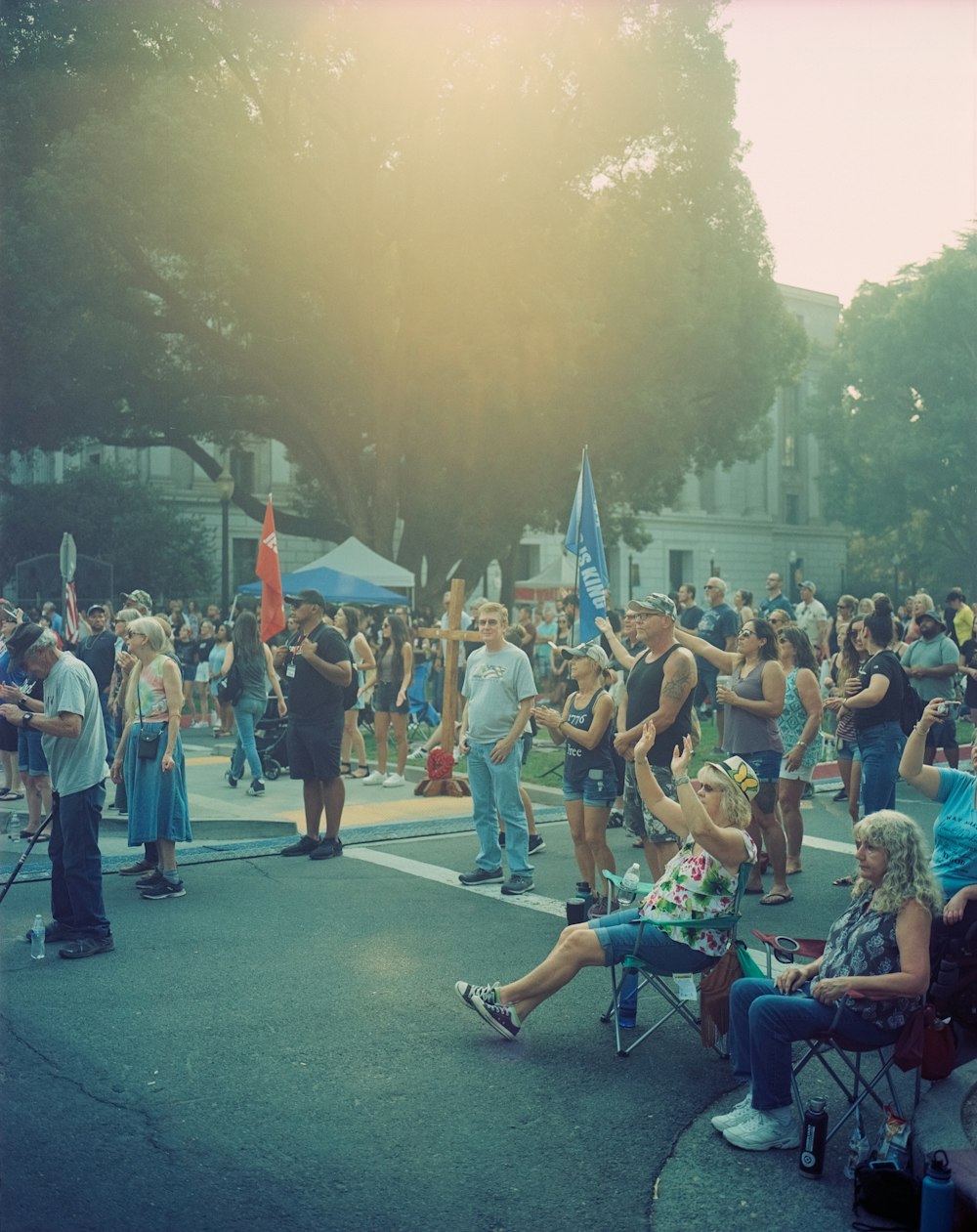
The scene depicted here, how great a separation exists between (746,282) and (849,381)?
23.1 meters

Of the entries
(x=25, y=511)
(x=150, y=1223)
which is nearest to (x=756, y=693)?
(x=150, y=1223)

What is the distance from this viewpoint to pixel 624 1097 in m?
5.07

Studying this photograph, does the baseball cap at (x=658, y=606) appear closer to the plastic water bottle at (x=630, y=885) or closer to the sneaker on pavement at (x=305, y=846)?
the plastic water bottle at (x=630, y=885)

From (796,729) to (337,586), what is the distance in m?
14.9

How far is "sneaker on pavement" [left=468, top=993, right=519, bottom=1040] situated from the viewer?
560cm

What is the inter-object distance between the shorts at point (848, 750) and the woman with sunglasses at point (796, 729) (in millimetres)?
300

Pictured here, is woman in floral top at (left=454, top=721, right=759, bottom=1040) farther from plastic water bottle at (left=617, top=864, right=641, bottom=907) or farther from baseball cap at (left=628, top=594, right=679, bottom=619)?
baseball cap at (left=628, top=594, right=679, bottom=619)

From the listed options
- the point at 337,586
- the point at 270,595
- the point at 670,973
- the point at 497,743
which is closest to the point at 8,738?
the point at 270,595

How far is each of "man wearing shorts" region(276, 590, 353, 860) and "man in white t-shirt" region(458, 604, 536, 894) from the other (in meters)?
1.16

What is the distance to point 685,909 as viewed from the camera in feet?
17.7

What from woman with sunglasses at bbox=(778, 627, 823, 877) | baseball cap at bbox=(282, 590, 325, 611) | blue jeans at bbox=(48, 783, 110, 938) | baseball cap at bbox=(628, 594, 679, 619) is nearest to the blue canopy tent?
baseball cap at bbox=(282, 590, 325, 611)

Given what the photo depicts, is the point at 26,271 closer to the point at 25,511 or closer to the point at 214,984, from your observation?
the point at 25,511

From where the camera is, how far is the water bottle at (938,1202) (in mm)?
3672

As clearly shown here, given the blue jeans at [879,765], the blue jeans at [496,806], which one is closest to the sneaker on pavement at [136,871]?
the blue jeans at [496,806]
